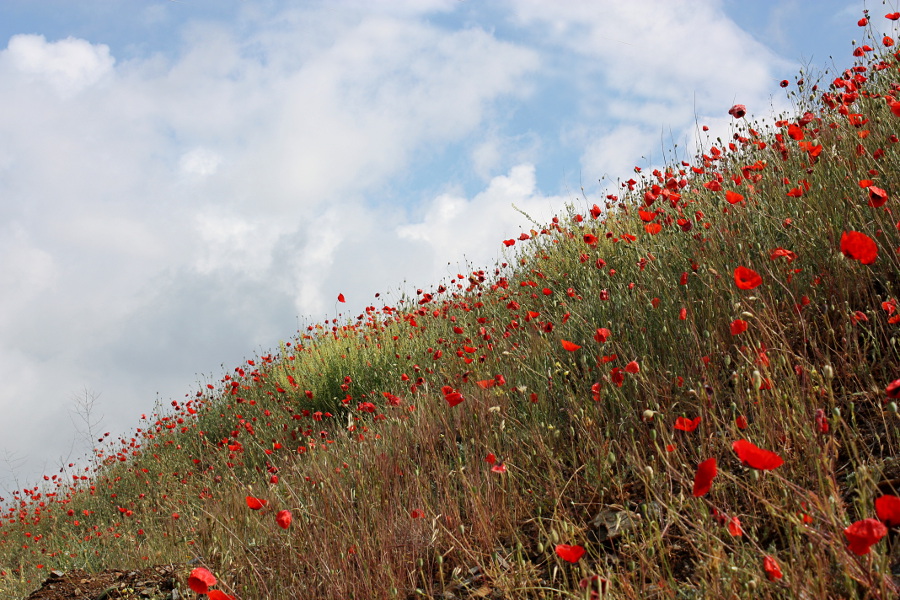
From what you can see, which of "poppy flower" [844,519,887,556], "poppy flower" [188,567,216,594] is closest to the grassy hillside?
"poppy flower" [844,519,887,556]

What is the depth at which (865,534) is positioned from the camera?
1448mm

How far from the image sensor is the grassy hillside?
216 centimetres

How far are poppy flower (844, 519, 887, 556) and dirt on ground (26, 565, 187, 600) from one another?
3.38 m

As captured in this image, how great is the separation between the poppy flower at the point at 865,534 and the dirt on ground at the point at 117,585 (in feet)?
11.1

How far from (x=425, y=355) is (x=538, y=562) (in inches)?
187

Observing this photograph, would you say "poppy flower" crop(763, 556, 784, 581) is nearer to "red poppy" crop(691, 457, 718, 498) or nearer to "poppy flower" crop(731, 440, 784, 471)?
"red poppy" crop(691, 457, 718, 498)

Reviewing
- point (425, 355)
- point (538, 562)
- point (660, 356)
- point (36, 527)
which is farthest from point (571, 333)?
point (36, 527)

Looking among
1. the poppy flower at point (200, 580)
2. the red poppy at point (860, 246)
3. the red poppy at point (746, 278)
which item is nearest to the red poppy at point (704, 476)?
the red poppy at point (746, 278)

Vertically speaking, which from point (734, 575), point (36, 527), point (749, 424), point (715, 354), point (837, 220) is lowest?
point (734, 575)

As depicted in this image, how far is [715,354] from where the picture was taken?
10.8 ft

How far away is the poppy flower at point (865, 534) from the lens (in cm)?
143

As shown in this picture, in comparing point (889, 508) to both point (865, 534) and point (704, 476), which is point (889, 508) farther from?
point (704, 476)

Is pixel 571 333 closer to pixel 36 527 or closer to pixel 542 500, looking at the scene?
pixel 542 500

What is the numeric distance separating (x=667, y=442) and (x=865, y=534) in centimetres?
140
